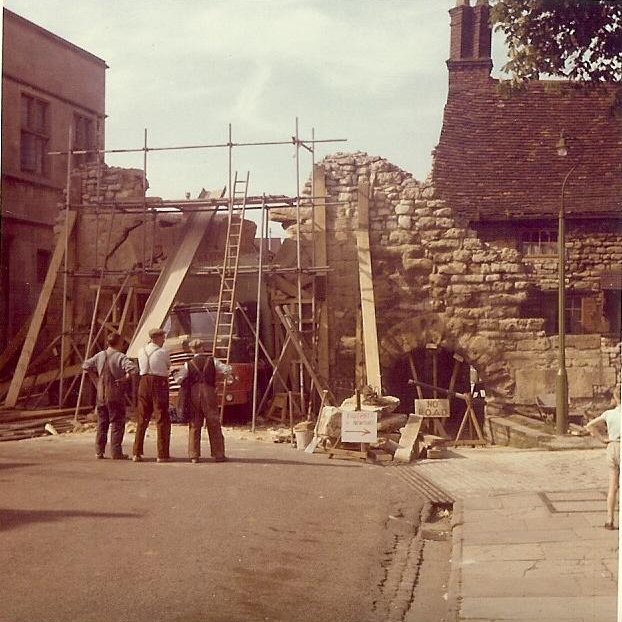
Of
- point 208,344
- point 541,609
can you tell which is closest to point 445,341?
point 208,344

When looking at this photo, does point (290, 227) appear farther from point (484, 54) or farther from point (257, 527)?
point (257, 527)

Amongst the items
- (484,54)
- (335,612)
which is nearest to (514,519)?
(335,612)

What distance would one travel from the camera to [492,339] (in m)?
15.5

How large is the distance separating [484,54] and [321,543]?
26.4 ft

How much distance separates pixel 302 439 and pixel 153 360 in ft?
8.80

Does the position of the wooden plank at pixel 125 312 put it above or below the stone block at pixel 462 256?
below

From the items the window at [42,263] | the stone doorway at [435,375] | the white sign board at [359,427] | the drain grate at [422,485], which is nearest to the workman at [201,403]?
Answer: the white sign board at [359,427]

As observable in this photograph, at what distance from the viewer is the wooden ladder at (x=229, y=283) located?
591 inches

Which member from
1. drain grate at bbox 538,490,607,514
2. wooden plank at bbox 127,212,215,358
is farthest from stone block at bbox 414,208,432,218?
drain grate at bbox 538,490,607,514

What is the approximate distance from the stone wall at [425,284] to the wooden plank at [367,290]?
0.16m

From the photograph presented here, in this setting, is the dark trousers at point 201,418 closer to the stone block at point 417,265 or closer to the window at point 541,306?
the stone block at point 417,265

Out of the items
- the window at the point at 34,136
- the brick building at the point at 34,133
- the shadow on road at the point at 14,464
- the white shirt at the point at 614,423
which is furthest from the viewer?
the window at the point at 34,136

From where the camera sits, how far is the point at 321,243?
52.9ft

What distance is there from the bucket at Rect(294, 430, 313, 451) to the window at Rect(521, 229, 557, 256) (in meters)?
5.51
